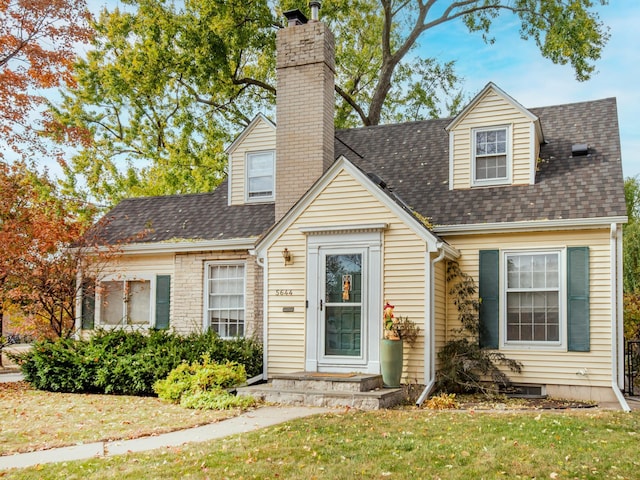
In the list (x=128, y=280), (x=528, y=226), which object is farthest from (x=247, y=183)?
(x=528, y=226)

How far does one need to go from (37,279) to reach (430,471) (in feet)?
34.9

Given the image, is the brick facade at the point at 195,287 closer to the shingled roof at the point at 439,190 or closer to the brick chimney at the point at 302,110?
the shingled roof at the point at 439,190

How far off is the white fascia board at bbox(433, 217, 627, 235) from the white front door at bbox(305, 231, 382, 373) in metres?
1.59

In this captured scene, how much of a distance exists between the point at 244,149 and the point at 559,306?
25.7ft

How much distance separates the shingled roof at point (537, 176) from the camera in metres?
11.8

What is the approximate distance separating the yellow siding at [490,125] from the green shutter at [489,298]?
1.73 metres

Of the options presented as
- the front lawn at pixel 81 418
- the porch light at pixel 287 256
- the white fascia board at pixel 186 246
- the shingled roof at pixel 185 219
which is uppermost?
the shingled roof at pixel 185 219

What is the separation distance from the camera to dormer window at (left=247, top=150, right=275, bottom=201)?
602 inches

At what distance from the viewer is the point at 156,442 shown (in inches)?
302

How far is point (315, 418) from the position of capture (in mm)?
8828

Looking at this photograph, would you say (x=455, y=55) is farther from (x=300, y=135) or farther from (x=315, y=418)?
(x=315, y=418)

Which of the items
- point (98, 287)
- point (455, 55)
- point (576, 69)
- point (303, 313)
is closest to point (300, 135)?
point (303, 313)

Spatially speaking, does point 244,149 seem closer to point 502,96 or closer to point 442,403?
point 502,96

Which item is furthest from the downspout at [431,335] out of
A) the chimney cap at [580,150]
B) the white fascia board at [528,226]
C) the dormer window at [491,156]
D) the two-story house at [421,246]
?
the chimney cap at [580,150]
